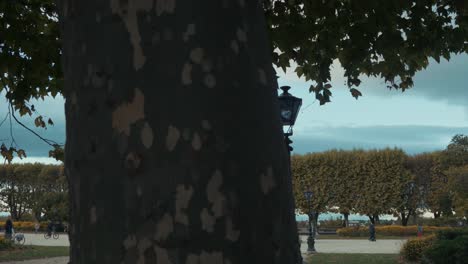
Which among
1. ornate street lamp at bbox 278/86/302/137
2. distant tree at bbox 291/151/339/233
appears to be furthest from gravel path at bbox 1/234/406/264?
distant tree at bbox 291/151/339/233

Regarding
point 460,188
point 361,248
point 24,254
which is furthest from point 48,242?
point 460,188

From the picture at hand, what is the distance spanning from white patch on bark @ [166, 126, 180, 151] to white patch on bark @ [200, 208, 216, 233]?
0.23 meters

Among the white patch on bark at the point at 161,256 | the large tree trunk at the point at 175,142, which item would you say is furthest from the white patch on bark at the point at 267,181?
the white patch on bark at the point at 161,256

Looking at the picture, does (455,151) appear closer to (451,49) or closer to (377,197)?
(377,197)

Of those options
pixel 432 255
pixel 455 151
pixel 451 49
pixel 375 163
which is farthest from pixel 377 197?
pixel 451 49

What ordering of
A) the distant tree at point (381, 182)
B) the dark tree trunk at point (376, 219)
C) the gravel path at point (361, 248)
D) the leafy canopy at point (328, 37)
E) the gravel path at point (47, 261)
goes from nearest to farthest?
the leafy canopy at point (328, 37)
the gravel path at point (47, 261)
the gravel path at point (361, 248)
the distant tree at point (381, 182)
the dark tree trunk at point (376, 219)

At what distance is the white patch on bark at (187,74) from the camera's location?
6.93 feet

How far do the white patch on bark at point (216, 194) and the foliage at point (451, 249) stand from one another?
13.2 metres

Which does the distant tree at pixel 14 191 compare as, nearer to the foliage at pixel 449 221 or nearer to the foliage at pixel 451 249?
the foliage at pixel 449 221

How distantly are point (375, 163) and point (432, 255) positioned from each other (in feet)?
144

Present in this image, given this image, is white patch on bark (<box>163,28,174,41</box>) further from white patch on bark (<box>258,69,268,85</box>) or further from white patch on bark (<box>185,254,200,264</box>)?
white patch on bark (<box>185,254,200,264</box>)

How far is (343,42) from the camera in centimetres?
844

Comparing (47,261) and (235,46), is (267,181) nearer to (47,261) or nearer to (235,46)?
(235,46)

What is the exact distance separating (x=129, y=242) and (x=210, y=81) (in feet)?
1.97
